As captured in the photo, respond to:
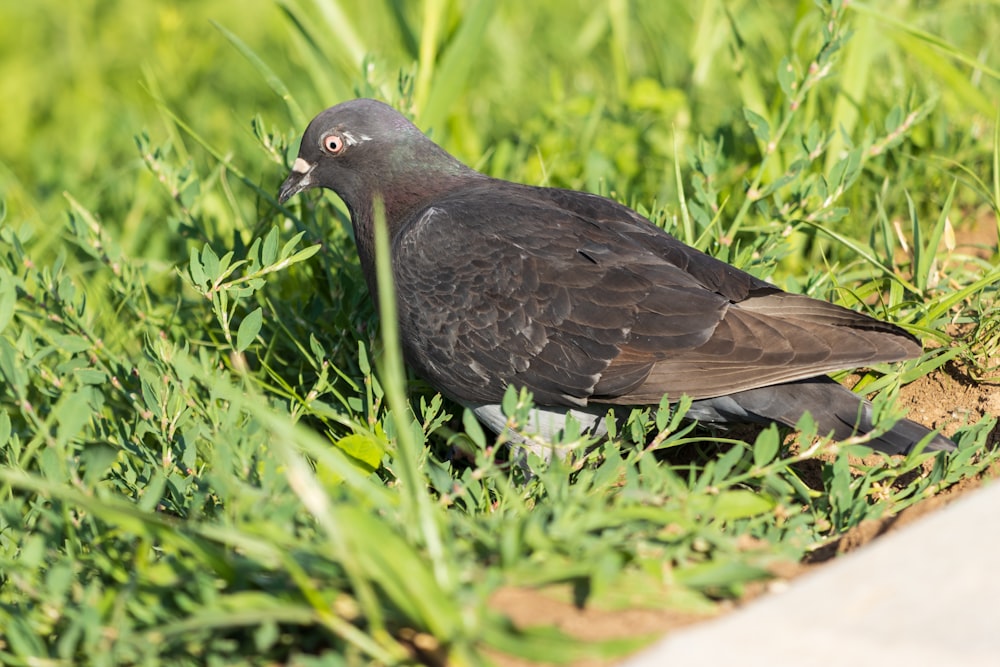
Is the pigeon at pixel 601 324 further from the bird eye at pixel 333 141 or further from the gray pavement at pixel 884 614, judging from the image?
the gray pavement at pixel 884 614

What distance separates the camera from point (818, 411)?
3.36m

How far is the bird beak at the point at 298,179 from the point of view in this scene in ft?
13.9

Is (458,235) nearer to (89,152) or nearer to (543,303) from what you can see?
(543,303)

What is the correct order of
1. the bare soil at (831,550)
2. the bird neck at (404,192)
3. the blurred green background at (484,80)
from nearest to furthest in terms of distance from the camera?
Result: the bare soil at (831,550)
the bird neck at (404,192)
the blurred green background at (484,80)

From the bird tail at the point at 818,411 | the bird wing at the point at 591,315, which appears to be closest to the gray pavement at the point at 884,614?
the bird tail at the point at 818,411

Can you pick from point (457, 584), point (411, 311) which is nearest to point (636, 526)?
point (457, 584)

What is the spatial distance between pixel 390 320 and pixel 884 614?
1104 millimetres

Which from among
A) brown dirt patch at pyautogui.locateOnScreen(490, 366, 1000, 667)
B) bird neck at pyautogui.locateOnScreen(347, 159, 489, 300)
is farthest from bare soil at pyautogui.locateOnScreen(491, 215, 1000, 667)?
bird neck at pyautogui.locateOnScreen(347, 159, 489, 300)

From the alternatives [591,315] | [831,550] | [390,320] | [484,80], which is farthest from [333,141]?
[484,80]

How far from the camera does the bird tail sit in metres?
3.13

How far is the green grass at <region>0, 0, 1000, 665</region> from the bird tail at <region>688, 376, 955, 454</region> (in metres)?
0.09

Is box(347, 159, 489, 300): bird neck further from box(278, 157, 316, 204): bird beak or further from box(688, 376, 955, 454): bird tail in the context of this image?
box(688, 376, 955, 454): bird tail

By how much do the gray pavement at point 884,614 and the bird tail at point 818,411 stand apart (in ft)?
2.77

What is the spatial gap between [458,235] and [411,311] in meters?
0.31
